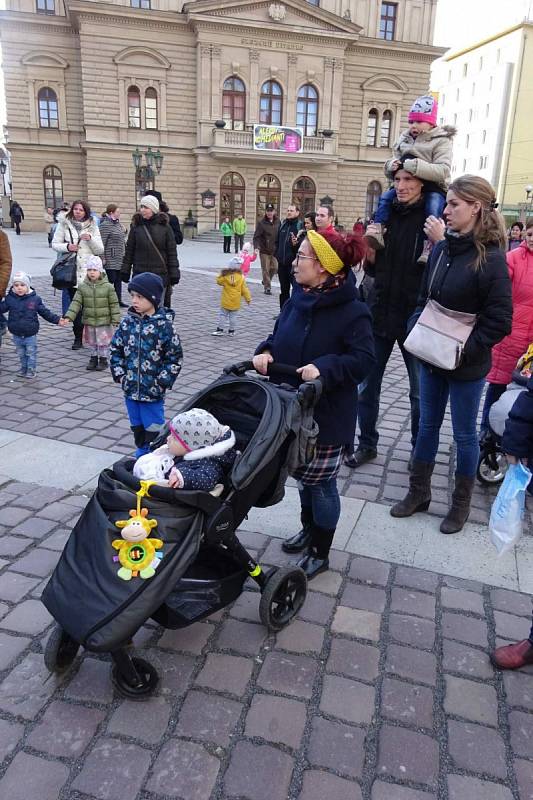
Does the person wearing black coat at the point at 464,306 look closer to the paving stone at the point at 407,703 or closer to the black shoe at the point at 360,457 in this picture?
the black shoe at the point at 360,457

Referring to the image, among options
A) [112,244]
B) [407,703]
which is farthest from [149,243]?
[407,703]

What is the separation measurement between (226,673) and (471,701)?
3.47 ft

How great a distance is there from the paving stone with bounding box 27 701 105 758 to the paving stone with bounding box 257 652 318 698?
2.32 ft

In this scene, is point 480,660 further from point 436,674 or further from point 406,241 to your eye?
point 406,241

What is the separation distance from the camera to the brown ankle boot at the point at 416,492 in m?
4.00

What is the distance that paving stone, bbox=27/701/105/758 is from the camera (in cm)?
221

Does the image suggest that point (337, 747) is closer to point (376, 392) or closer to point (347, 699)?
point (347, 699)

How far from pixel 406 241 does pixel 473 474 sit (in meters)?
1.70

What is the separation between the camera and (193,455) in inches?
97.3

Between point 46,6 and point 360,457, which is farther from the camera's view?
point 46,6

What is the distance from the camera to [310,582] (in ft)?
10.8

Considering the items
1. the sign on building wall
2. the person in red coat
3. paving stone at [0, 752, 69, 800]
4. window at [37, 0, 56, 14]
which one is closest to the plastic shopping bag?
paving stone at [0, 752, 69, 800]

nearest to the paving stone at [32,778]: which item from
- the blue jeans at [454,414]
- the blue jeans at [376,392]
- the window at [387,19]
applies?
the blue jeans at [454,414]

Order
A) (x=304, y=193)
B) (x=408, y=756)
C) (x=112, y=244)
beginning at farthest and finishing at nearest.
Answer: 1. (x=304, y=193)
2. (x=112, y=244)
3. (x=408, y=756)
